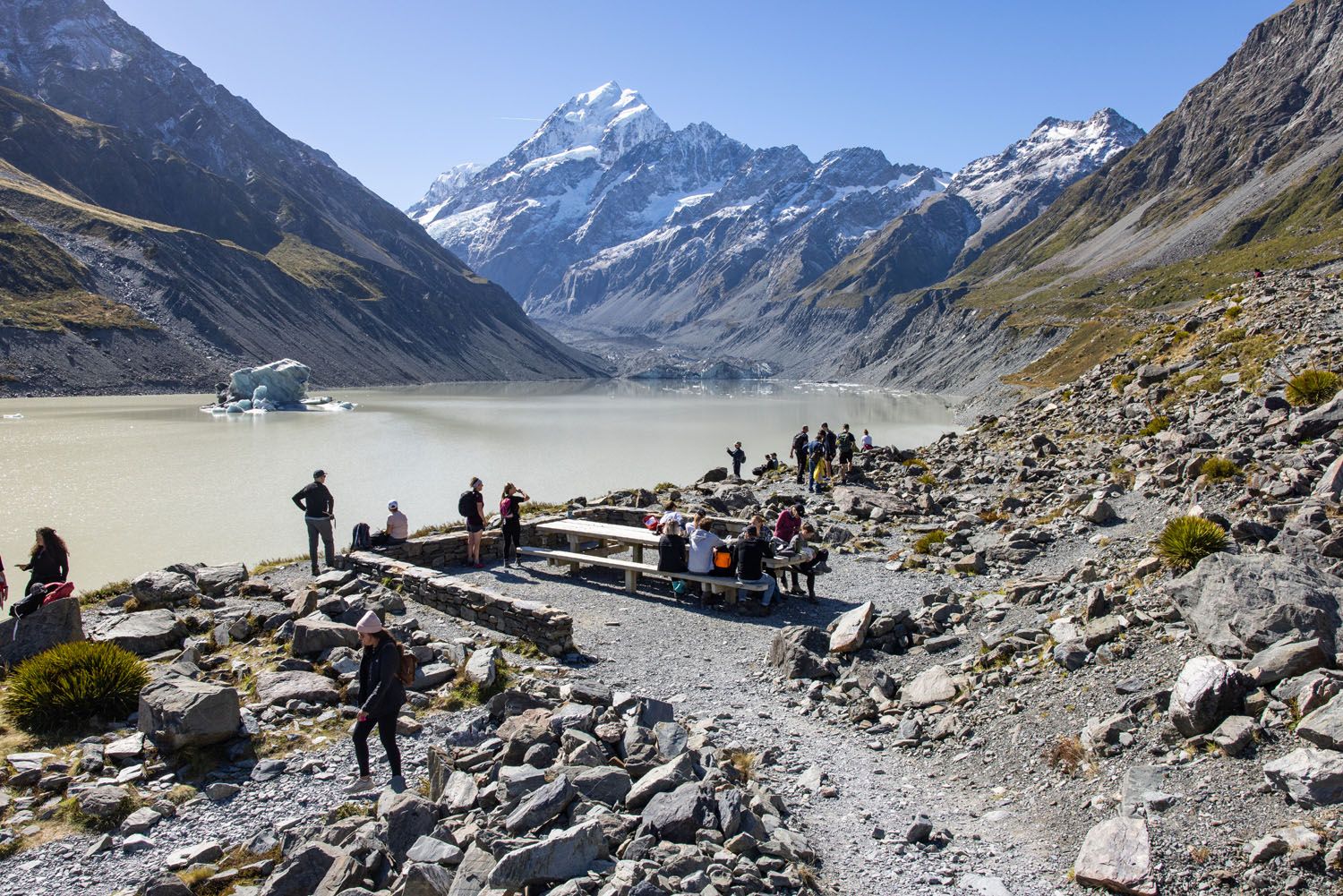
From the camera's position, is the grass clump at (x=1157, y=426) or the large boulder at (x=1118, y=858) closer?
the large boulder at (x=1118, y=858)

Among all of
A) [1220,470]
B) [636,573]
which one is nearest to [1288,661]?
[1220,470]

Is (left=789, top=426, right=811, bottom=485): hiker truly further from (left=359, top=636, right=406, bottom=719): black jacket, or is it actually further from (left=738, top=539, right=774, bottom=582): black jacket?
(left=359, top=636, right=406, bottom=719): black jacket

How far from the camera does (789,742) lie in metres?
9.87

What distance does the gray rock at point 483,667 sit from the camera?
10.9 meters

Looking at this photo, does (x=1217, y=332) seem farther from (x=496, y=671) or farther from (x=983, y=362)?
(x=983, y=362)

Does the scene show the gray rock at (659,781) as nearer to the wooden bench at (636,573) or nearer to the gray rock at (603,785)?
the gray rock at (603,785)

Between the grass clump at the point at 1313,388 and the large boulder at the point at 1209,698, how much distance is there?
536 inches

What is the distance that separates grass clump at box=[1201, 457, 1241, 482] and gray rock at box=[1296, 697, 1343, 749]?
36.0 ft

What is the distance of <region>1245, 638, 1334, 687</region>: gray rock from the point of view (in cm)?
755

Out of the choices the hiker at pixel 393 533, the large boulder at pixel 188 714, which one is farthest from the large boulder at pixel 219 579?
the large boulder at pixel 188 714

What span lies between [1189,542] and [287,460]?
170 ft

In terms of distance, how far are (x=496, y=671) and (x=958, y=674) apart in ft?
20.1

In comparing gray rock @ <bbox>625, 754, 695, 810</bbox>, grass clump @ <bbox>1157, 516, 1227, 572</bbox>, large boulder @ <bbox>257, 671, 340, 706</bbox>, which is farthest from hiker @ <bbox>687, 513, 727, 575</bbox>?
gray rock @ <bbox>625, 754, 695, 810</bbox>

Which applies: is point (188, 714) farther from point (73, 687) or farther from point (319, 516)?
point (319, 516)
